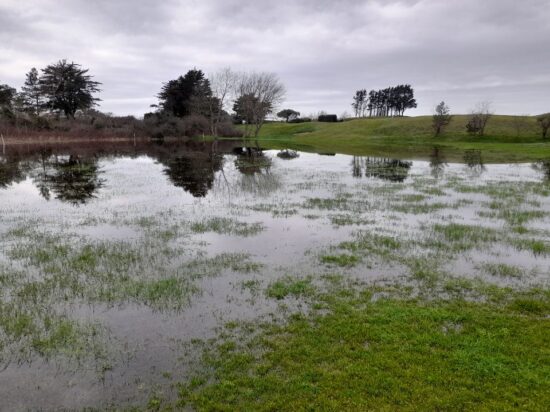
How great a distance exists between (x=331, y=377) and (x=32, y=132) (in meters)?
82.0

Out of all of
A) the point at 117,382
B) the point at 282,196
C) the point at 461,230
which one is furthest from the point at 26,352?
the point at 282,196

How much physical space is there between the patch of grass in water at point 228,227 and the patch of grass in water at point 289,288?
4.85 metres

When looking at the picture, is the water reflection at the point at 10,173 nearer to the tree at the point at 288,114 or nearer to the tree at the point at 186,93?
the tree at the point at 186,93

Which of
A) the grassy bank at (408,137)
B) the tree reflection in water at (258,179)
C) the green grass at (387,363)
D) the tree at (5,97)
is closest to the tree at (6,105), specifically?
the tree at (5,97)

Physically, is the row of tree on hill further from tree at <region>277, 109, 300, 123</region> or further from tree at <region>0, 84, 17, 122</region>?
tree at <region>0, 84, 17, 122</region>

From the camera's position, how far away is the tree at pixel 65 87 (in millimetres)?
88625

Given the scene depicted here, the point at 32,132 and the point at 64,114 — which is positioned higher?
the point at 64,114

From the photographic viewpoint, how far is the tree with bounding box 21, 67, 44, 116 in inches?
3570

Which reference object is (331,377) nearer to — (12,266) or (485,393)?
(485,393)

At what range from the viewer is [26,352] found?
23.9 ft

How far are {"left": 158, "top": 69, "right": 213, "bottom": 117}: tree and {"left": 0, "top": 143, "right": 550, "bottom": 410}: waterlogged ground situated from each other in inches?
3066

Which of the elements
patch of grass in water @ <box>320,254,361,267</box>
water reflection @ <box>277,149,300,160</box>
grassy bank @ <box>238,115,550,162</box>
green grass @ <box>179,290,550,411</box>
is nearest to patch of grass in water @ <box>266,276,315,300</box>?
green grass @ <box>179,290,550,411</box>

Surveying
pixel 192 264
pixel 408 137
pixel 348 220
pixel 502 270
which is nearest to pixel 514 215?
pixel 348 220

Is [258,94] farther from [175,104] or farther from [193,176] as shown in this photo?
[193,176]
